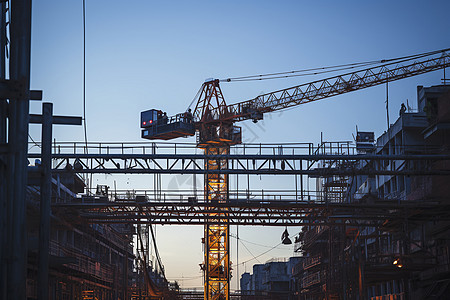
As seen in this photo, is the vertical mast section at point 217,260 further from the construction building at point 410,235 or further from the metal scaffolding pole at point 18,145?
the metal scaffolding pole at point 18,145

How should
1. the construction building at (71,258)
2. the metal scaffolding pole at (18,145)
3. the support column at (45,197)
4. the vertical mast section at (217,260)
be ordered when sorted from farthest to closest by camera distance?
the vertical mast section at (217,260) < the construction building at (71,258) < the support column at (45,197) < the metal scaffolding pole at (18,145)

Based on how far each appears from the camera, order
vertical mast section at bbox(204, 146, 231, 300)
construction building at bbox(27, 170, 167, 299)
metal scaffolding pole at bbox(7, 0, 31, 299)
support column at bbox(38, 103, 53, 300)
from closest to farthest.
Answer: metal scaffolding pole at bbox(7, 0, 31, 299)
support column at bbox(38, 103, 53, 300)
construction building at bbox(27, 170, 167, 299)
vertical mast section at bbox(204, 146, 231, 300)

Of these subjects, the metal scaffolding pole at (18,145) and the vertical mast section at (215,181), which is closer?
the metal scaffolding pole at (18,145)

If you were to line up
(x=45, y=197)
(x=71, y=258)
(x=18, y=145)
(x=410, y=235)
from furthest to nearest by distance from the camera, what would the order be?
(x=410, y=235) < (x=71, y=258) < (x=45, y=197) < (x=18, y=145)

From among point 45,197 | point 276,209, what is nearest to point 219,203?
point 276,209

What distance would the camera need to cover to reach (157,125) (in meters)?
62.7

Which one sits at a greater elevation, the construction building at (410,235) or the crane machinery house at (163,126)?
the crane machinery house at (163,126)

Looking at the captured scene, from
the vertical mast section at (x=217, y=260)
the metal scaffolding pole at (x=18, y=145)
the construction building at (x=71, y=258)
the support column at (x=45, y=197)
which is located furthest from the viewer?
the vertical mast section at (x=217, y=260)

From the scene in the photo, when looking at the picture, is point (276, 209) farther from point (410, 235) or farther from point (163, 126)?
point (163, 126)

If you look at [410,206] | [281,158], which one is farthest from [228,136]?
[410,206]

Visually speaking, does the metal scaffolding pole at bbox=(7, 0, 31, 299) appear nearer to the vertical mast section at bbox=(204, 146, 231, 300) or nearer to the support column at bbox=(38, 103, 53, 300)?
A: the support column at bbox=(38, 103, 53, 300)

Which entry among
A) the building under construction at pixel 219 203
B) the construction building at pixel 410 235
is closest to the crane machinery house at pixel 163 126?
the building under construction at pixel 219 203

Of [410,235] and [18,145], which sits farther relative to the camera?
[410,235]

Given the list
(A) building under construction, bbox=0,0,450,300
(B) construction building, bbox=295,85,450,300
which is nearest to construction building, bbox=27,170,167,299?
(A) building under construction, bbox=0,0,450,300
